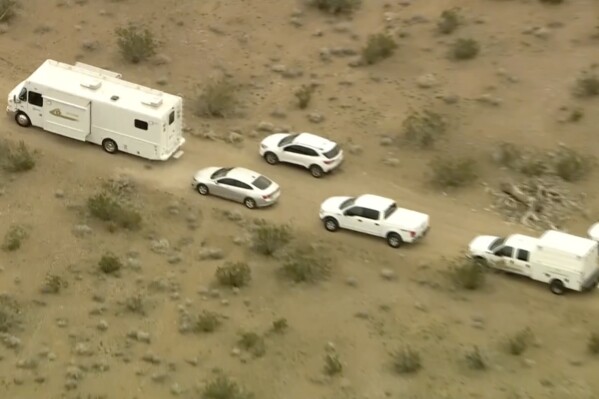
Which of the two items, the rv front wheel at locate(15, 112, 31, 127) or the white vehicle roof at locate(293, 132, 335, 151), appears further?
the rv front wheel at locate(15, 112, 31, 127)

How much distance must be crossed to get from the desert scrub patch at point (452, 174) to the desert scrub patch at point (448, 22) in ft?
25.5

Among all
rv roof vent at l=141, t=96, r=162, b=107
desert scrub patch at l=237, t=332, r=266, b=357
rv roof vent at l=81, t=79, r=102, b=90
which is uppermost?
rv roof vent at l=141, t=96, r=162, b=107

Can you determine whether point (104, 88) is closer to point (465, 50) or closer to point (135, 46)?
point (135, 46)

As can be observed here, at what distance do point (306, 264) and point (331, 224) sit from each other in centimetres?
245

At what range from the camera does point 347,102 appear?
47.2m

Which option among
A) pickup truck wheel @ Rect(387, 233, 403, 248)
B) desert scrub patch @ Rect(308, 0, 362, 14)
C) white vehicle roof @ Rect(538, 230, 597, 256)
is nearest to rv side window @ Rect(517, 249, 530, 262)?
white vehicle roof @ Rect(538, 230, 597, 256)

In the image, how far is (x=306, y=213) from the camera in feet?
138

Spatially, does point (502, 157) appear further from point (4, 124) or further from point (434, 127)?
point (4, 124)

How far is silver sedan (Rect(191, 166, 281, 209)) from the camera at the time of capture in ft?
137

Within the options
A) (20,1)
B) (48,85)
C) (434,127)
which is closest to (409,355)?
(434,127)

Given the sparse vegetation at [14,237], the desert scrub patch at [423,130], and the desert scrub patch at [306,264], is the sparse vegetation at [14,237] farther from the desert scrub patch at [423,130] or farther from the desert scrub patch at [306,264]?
the desert scrub patch at [423,130]

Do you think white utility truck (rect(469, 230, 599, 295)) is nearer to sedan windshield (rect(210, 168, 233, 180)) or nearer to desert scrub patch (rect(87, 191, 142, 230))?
sedan windshield (rect(210, 168, 233, 180))

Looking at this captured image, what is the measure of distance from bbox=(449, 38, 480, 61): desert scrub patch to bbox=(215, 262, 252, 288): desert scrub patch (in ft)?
46.4

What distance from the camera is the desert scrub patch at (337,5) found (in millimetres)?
51562
